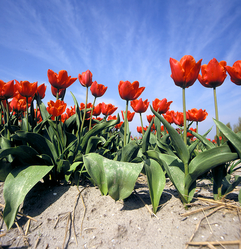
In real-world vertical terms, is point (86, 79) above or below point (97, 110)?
above

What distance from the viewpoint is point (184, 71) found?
1.25 metres

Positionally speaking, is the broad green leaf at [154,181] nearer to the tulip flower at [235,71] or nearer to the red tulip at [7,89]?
the tulip flower at [235,71]

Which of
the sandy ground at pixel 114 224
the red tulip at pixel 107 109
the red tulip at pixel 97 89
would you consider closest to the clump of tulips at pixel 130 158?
the sandy ground at pixel 114 224

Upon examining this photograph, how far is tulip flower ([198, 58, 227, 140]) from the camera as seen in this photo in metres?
1.31

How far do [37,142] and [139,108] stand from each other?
1394 millimetres

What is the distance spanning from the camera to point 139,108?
2.34 m

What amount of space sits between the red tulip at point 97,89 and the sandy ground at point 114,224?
1287 millimetres

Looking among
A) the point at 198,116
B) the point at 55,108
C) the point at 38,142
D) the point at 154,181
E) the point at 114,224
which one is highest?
the point at 55,108

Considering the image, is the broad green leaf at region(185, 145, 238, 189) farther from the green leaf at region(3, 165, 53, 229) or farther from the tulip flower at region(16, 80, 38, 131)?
the tulip flower at region(16, 80, 38, 131)

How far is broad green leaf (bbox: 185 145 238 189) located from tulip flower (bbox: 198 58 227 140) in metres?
0.25

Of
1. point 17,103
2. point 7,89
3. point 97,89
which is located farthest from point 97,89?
point 17,103

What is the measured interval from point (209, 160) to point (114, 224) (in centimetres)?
85

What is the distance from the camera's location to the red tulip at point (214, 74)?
4.31 feet

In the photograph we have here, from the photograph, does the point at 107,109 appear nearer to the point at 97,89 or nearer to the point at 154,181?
the point at 97,89
